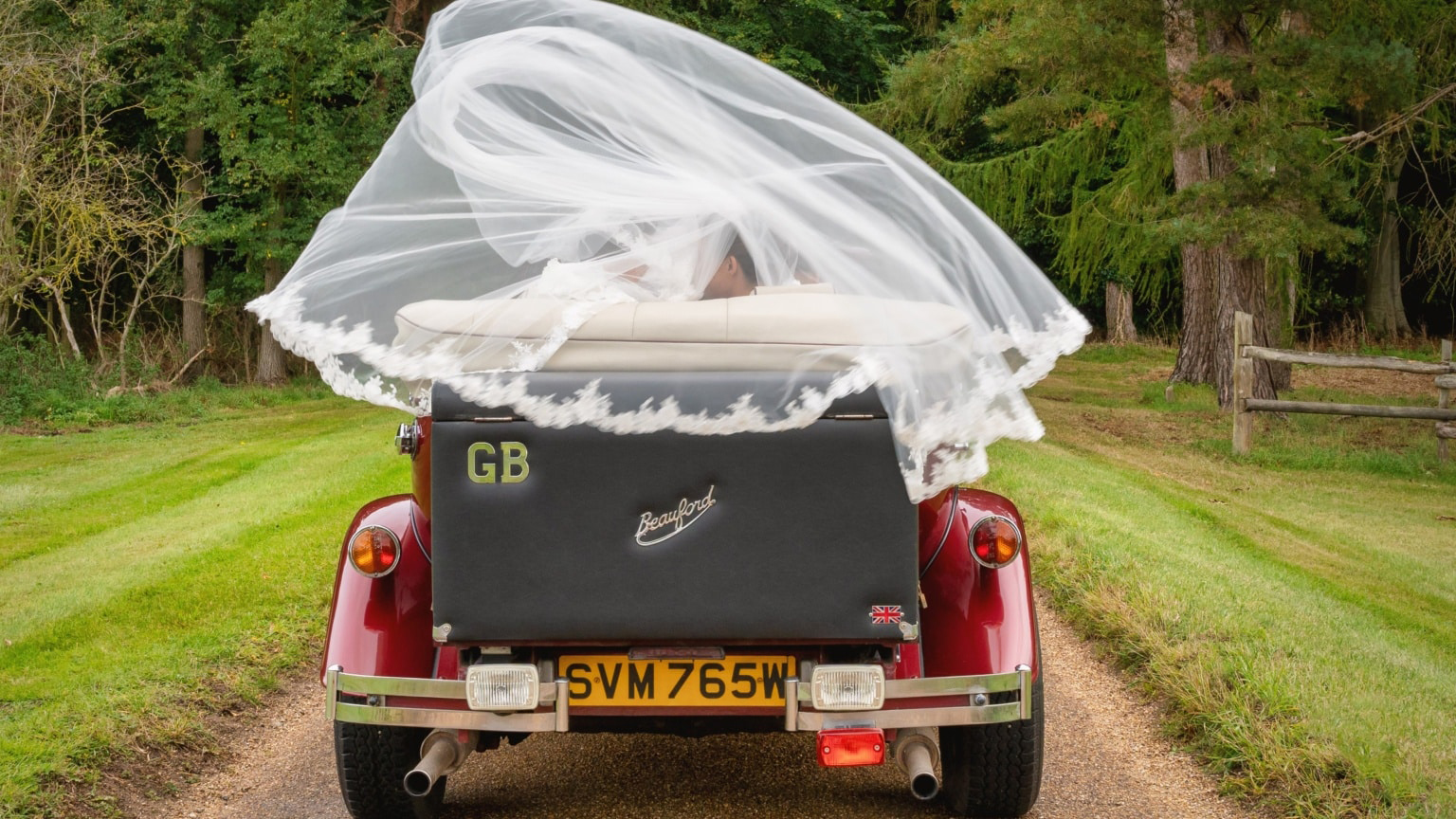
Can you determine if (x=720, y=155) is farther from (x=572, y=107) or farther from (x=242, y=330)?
(x=242, y=330)

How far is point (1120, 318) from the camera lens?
108 feet

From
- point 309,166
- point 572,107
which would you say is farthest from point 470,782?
point 309,166

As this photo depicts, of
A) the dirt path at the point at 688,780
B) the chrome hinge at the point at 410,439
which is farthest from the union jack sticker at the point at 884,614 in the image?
the chrome hinge at the point at 410,439

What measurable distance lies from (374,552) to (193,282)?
2397cm

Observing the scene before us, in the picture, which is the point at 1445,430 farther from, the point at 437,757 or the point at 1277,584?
the point at 437,757

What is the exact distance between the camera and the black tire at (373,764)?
4137 mm

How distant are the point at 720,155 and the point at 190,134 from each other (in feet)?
77.6

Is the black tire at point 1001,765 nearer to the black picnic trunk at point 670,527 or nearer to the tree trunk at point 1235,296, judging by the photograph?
the black picnic trunk at point 670,527

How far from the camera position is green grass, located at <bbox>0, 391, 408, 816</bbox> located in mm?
5133

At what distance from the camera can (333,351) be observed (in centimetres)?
407

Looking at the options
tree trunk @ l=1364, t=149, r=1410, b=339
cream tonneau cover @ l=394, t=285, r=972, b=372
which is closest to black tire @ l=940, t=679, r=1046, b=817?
cream tonneau cover @ l=394, t=285, r=972, b=372

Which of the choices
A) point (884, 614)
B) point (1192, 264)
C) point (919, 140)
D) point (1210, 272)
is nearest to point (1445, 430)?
point (1210, 272)

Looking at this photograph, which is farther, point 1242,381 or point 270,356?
point 270,356

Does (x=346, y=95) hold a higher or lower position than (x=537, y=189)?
higher
